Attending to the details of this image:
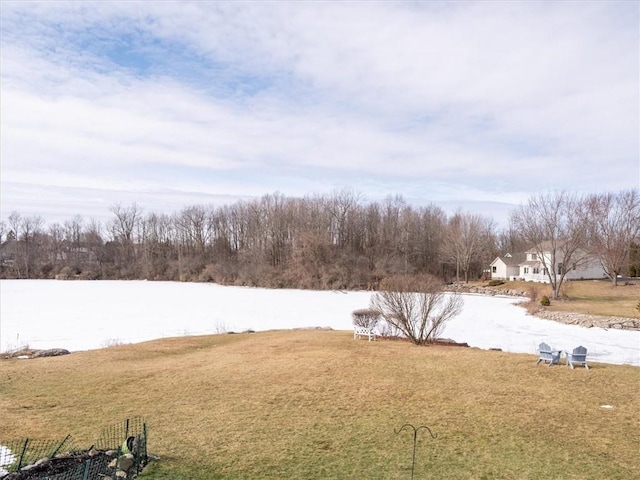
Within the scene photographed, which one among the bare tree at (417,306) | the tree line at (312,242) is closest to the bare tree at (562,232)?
the tree line at (312,242)

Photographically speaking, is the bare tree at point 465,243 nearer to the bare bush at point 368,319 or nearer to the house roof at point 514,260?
the house roof at point 514,260

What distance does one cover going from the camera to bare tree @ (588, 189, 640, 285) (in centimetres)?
4119

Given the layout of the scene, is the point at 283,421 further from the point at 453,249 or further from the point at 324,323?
the point at 453,249

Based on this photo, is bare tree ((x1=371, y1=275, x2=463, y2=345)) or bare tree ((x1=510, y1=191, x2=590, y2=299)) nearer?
bare tree ((x1=371, y1=275, x2=463, y2=345))

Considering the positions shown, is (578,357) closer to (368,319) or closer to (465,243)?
(368,319)

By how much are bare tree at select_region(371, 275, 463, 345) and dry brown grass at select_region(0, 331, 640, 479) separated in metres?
3.03

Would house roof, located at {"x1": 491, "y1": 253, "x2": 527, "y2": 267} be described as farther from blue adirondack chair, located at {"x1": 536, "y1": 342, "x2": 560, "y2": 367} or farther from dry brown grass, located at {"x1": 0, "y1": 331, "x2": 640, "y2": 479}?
blue adirondack chair, located at {"x1": 536, "y1": 342, "x2": 560, "y2": 367}

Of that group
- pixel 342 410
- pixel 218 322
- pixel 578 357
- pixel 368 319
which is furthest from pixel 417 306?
pixel 218 322

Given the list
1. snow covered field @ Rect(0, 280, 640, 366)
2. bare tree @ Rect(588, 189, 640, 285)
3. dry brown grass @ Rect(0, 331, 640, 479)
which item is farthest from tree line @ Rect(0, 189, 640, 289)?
dry brown grass @ Rect(0, 331, 640, 479)

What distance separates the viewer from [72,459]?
22.7ft

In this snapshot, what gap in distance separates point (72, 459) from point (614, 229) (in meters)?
51.1

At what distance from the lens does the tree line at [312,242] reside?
1795 inches

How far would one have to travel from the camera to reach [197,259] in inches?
2744

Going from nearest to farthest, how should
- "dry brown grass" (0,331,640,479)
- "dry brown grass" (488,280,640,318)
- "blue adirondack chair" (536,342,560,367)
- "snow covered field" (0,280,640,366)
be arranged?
"dry brown grass" (0,331,640,479)
"blue adirondack chair" (536,342,560,367)
"snow covered field" (0,280,640,366)
"dry brown grass" (488,280,640,318)
